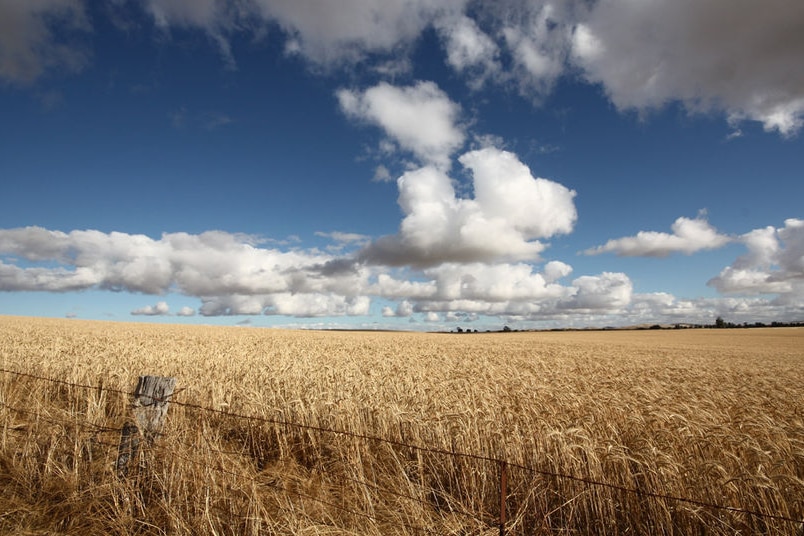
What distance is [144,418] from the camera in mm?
4922

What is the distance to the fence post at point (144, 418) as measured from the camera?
15.9 feet

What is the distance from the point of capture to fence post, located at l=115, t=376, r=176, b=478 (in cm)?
484

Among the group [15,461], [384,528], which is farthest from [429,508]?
[15,461]

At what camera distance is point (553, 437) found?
532 cm

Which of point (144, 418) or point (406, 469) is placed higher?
point (144, 418)

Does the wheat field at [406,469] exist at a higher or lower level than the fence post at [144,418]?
lower

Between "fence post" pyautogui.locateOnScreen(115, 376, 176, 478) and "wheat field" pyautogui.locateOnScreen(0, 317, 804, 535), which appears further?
"fence post" pyautogui.locateOnScreen(115, 376, 176, 478)

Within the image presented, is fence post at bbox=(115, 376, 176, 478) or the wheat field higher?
fence post at bbox=(115, 376, 176, 478)

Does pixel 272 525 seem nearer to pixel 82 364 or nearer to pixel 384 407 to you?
pixel 384 407

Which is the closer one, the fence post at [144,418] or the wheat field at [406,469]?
the wheat field at [406,469]

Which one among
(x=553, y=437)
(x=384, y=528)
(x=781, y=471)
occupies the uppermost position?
(x=553, y=437)

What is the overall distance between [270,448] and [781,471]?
7.09m

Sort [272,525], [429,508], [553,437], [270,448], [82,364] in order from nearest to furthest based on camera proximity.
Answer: [272,525]
[429,508]
[553,437]
[270,448]
[82,364]

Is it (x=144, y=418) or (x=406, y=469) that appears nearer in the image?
(x=144, y=418)
